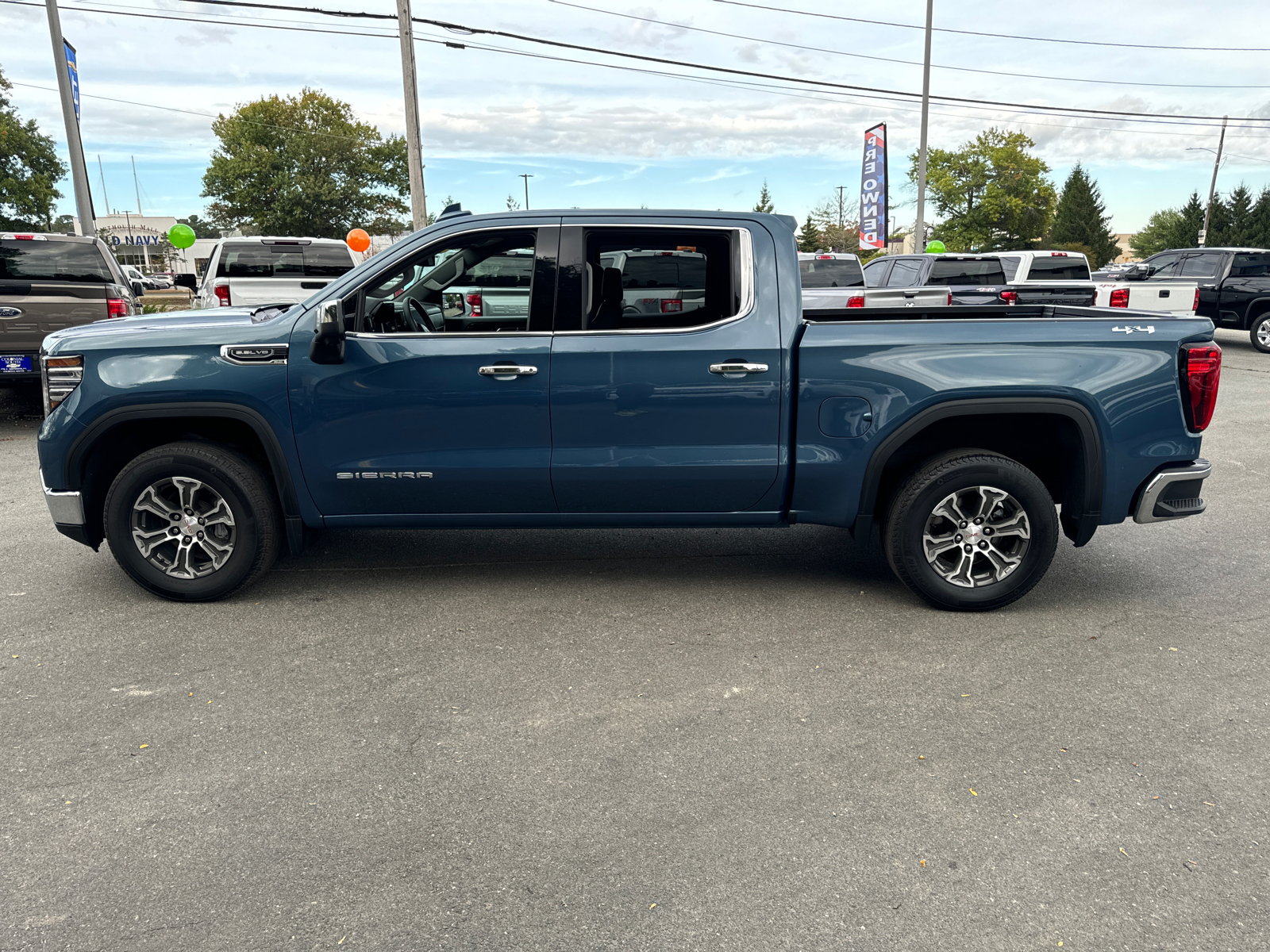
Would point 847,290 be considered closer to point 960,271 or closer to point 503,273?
point 960,271

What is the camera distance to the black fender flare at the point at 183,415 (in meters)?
4.57

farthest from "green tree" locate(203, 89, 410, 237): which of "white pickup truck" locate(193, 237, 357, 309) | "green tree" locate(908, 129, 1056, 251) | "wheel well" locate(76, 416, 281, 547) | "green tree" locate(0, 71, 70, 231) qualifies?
"wheel well" locate(76, 416, 281, 547)

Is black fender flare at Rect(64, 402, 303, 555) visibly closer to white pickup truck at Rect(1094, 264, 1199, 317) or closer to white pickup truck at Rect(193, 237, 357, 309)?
white pickup truck at Rect(193, 237, 357, 309)

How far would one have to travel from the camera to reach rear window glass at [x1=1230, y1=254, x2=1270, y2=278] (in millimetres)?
17406

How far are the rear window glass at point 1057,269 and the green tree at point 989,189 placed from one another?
62452 mm

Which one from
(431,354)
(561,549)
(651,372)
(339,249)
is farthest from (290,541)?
(339,249)

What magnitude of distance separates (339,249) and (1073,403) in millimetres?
11708

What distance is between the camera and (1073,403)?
4.48 meters

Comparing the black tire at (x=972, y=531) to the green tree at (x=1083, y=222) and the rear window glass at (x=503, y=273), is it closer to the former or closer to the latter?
the rear window glass at (x=503, y=273)

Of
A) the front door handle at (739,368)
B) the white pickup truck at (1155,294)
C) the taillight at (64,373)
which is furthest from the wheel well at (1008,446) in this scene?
the white pickup truck at (1155,294)

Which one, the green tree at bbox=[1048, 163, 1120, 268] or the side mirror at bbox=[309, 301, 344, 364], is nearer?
the side mirror at bbox=[309, 301, 344, 364]

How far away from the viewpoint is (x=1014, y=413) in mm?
4555

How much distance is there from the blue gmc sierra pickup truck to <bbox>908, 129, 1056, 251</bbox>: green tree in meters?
75.8

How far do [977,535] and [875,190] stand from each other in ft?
91.1
